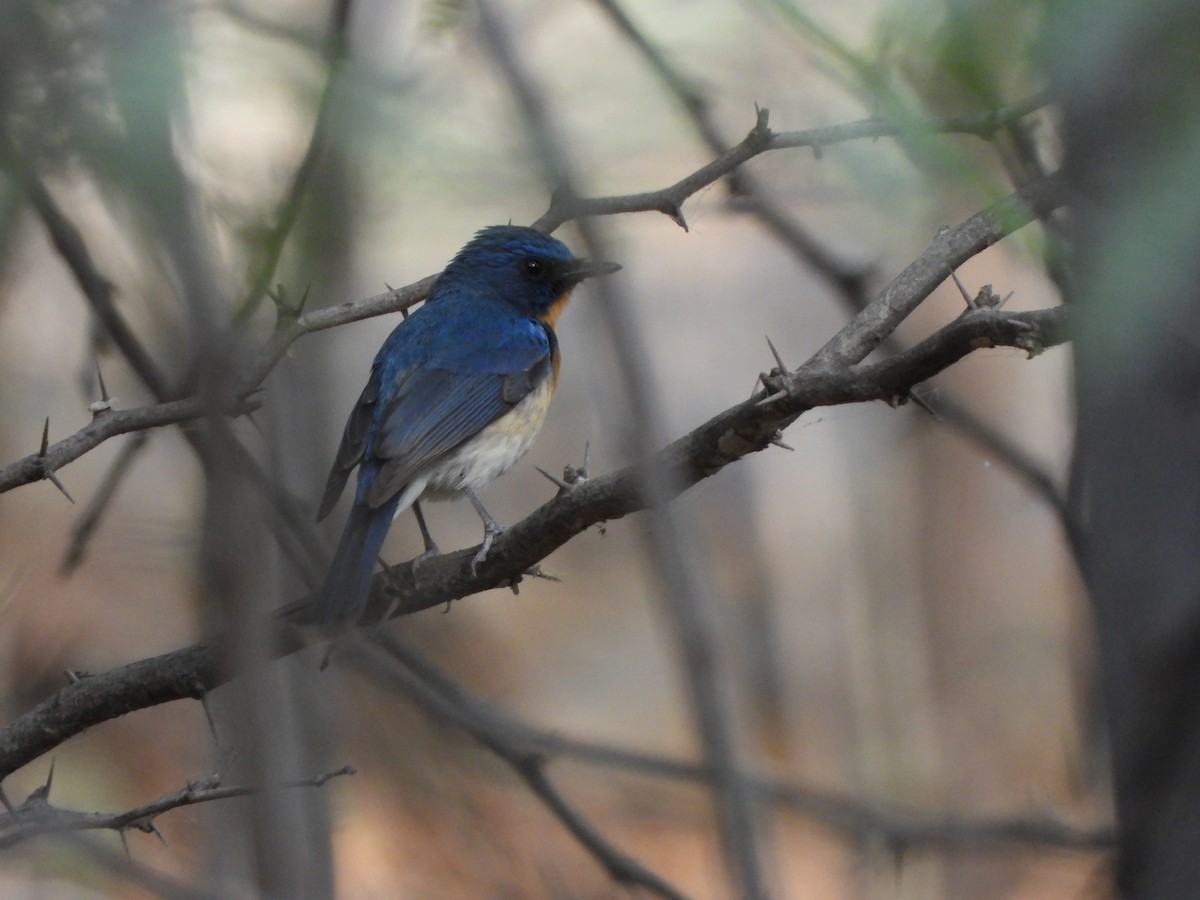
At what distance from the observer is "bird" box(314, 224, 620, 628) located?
4328 millimetres

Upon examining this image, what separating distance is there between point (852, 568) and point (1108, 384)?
5517 mm

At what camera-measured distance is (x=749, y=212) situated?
13.2ft

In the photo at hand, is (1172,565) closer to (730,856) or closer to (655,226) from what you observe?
(730,856)

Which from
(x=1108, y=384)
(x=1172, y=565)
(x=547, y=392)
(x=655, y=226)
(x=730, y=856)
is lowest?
(x=730, y=856)

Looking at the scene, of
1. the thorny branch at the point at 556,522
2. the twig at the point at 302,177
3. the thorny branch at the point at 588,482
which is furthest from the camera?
the thorny branch at the point at 588,482

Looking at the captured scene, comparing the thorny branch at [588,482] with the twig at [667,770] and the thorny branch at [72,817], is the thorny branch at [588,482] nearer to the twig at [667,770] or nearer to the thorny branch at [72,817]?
the thorny branch at [72,817]

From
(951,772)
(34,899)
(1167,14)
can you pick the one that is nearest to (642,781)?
(951,772)

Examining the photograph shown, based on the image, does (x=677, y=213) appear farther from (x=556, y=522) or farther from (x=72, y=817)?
(x=72, y=817)

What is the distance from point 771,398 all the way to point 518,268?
3134 millimetres

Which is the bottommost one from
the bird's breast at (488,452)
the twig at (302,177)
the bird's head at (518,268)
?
the twig at (302,177)

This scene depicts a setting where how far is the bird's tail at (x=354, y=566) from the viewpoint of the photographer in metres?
3.18

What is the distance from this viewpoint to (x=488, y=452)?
4.82m

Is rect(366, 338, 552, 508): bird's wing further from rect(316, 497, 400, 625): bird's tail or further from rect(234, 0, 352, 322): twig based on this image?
rect(234, 0, 352, 322): twig

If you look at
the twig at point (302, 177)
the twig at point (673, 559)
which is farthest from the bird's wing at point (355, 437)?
the twig at point (673, 559)
